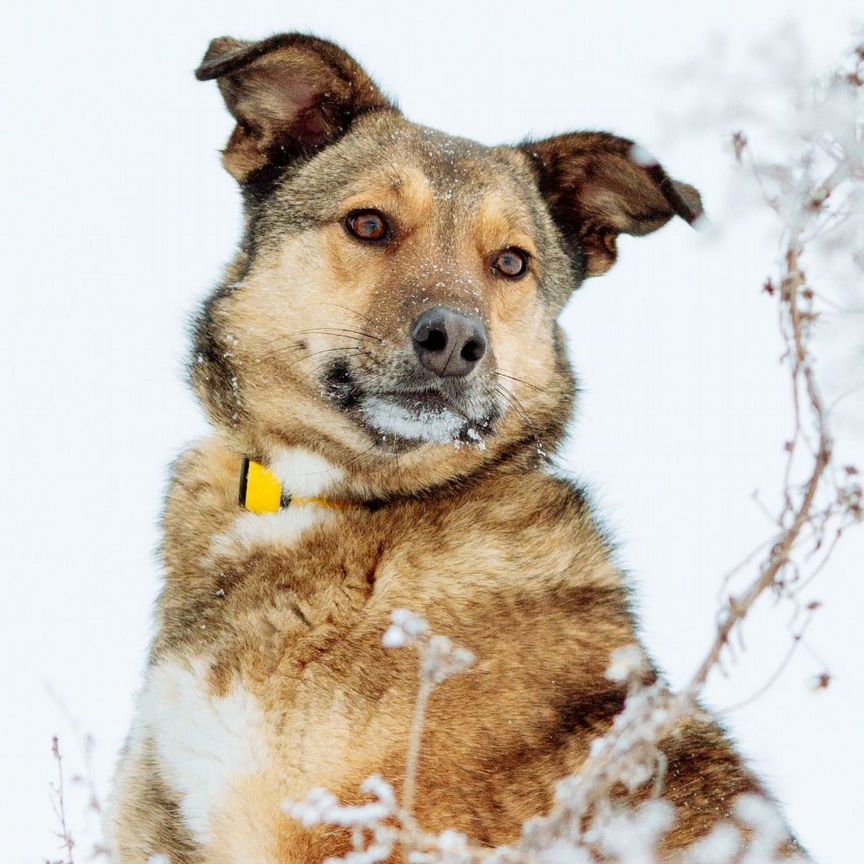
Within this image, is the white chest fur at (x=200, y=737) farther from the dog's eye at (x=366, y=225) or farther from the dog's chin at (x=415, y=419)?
the dog's eye at (x=366, y=225)

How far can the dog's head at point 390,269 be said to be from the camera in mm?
3479

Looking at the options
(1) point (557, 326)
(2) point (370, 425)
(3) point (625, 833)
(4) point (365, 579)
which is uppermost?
(1) point (557, 326)

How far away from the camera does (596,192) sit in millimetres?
4355

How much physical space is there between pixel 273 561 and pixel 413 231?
1309 millimetres

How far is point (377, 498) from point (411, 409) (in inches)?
13.0

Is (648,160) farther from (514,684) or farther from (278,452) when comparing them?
(514,684)

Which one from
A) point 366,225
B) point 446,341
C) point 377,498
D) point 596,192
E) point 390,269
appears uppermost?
point 596,192

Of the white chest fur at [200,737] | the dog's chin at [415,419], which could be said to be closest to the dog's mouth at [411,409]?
the dog's chin at [415,419]

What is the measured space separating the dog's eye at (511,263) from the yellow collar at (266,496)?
3.64 feet

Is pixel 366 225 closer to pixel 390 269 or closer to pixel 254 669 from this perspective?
pixel 390 269

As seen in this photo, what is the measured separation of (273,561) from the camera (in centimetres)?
325

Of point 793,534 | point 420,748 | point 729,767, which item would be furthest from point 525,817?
point 793,534

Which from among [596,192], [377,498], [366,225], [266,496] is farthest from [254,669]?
Result: [596,192]

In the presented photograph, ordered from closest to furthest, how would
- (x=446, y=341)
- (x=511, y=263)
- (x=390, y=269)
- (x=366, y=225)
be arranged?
(x=446, y=341), (x=390, y=269), (x=366, y=225), (x=511, y=263)
